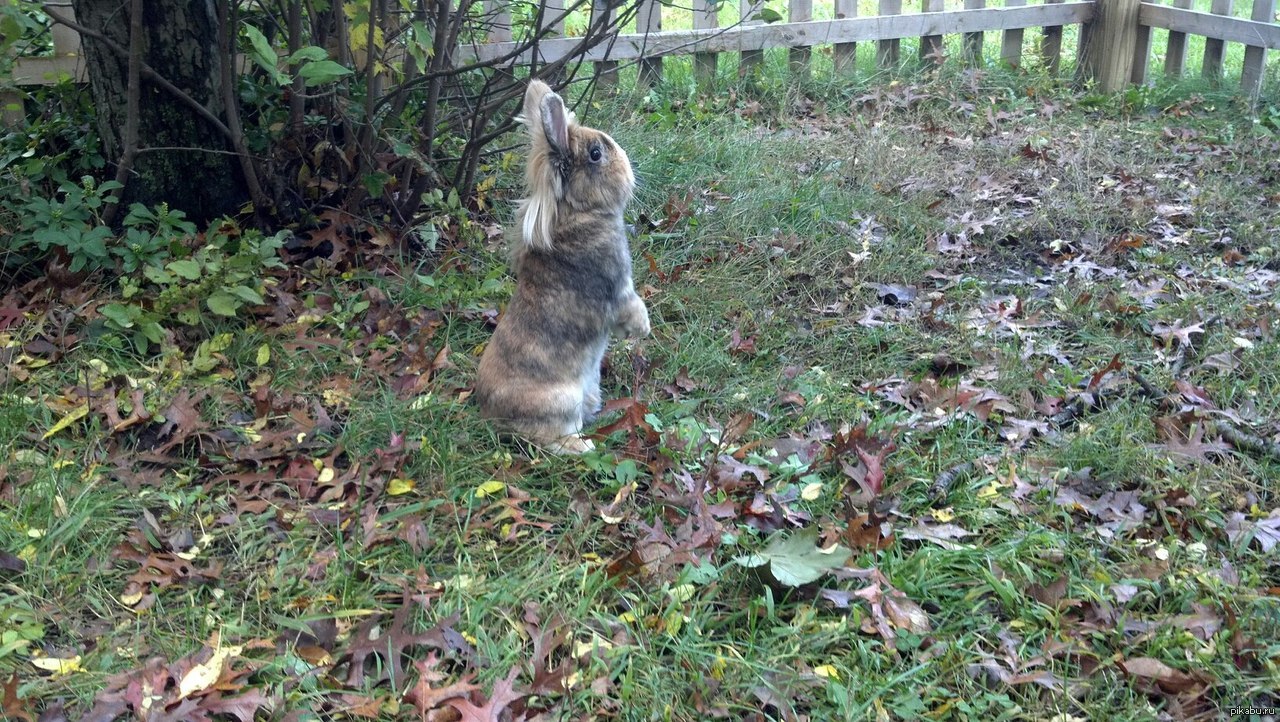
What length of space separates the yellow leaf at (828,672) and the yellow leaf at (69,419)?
262 centimetres

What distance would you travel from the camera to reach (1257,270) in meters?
4.81

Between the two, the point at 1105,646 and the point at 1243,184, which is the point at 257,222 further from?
the point at 1243,184

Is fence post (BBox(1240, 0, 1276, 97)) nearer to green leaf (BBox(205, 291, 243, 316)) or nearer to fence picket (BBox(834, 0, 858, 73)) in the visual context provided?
fence picket (BBox(834, 0, 858, 73))

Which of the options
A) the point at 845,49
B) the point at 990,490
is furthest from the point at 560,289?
the point at 845,49

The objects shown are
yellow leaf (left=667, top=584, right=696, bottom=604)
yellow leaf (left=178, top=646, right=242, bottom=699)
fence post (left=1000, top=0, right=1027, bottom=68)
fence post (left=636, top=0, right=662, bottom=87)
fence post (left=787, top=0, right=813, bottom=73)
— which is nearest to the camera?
yellow leaf (left=178, top=646, right=242, bottom=699)

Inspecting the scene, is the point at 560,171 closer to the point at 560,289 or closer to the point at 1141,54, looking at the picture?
the point at 560,289

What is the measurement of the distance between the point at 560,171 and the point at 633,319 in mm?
631

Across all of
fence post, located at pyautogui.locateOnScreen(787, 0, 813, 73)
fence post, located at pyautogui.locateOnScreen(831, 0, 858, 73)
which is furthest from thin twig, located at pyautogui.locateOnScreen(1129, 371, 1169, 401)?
fence post, located at pyautogui.locateOnScreen(831, 0, 858, 73)

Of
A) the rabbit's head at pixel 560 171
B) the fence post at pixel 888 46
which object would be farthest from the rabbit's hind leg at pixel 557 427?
the fence post at pixel 888 46

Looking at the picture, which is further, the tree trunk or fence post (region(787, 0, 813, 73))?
fence post (region(787, 0, 813, 73))

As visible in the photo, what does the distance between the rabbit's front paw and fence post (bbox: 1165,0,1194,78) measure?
6043mm

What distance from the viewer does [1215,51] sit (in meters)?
7.56

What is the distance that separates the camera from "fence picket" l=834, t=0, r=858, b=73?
758cm

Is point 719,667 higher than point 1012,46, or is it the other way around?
point 1012,46
